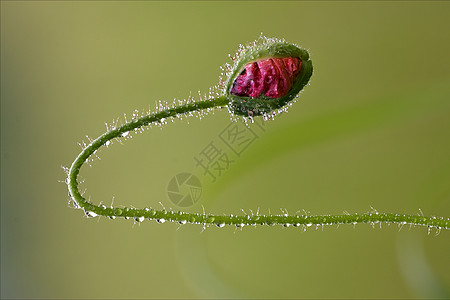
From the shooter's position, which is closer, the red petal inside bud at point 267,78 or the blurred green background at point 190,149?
the red petal inside bud at point 267,78

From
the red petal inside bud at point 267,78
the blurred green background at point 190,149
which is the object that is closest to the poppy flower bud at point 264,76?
the red petal inside bud at point 267,78

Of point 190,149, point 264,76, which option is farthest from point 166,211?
point 190,149

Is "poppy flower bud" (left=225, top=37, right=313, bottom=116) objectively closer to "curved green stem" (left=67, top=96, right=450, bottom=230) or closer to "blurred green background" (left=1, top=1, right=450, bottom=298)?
"curved green stem" (left=67, top=96, right=450, bottom=230)

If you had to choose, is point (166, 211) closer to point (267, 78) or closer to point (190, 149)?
point (267, 78)

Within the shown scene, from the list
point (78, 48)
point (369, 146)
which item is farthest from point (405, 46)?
point (78, 48)

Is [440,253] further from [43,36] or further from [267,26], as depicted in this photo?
[43,36]

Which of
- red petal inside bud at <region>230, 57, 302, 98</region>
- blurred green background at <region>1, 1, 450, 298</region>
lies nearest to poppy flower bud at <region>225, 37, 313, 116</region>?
red petal inside bud at <region>230, 57, 302, 98</region>

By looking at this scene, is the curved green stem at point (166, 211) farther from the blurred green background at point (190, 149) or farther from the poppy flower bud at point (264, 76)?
the blurred green background at point (190, 149)
